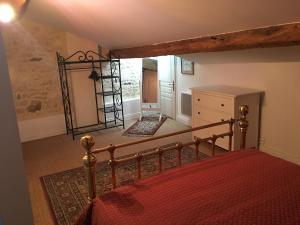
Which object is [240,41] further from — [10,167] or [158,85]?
[158,85]

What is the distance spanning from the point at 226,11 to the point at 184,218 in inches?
72.0

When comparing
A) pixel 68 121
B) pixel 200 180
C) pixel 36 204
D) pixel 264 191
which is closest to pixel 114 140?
pixel 68 121

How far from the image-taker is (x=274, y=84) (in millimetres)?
3486

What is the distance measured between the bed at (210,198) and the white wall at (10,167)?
1.58 feet

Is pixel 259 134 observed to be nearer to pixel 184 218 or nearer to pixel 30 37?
pixel 184 218

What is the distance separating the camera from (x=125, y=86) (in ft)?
19.9

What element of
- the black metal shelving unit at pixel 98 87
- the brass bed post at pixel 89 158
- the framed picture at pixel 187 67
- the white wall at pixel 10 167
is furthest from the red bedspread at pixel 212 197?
the black metal shelving unit at pixel 98 87

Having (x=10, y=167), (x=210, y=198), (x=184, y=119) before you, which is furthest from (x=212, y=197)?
(x=184, y=119)

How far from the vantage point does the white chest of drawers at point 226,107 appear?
3.53m

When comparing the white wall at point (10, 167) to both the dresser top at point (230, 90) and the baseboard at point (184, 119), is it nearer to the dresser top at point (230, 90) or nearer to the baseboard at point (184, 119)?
the dresser top at point (230, 90)

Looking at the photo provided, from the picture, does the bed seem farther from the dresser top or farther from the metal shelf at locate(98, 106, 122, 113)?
the metal shelf at locate(98, 106, 122, 113)

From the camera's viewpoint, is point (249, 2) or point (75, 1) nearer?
point (249, 2)

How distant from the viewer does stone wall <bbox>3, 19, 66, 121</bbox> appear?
4.69 meters

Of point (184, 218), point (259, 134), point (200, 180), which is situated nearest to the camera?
point (184, 218)
